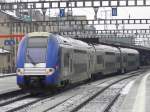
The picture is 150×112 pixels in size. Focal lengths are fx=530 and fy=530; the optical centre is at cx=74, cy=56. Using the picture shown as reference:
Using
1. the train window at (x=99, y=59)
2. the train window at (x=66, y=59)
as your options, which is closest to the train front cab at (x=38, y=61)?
the train window at (x=66, y=59)

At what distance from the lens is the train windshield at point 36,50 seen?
23.6m

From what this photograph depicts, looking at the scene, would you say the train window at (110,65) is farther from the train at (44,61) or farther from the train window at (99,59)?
the train at (44,61)

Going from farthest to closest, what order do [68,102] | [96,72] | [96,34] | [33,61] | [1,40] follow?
[96,34] < [1,40] < [96,72] < [33,61] < [68,102]

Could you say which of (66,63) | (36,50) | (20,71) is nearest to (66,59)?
(66,63)

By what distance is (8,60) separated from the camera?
269 feet

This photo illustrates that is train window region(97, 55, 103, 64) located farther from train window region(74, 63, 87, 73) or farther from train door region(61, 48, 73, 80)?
train door region(61, 48, 73, 80)

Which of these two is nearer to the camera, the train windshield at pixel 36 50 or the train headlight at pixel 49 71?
the train headlight at pixel 49 71

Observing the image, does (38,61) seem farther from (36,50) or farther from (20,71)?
(20,71)

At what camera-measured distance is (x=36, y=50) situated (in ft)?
78.2

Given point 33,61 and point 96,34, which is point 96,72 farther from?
point 96,34

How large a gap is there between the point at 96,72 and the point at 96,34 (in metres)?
61.4

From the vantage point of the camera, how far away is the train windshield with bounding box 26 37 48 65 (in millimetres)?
23609

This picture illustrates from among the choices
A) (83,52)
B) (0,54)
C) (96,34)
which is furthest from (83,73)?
(96,34)

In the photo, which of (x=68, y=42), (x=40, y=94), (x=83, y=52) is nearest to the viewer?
(x=40, y=94)
